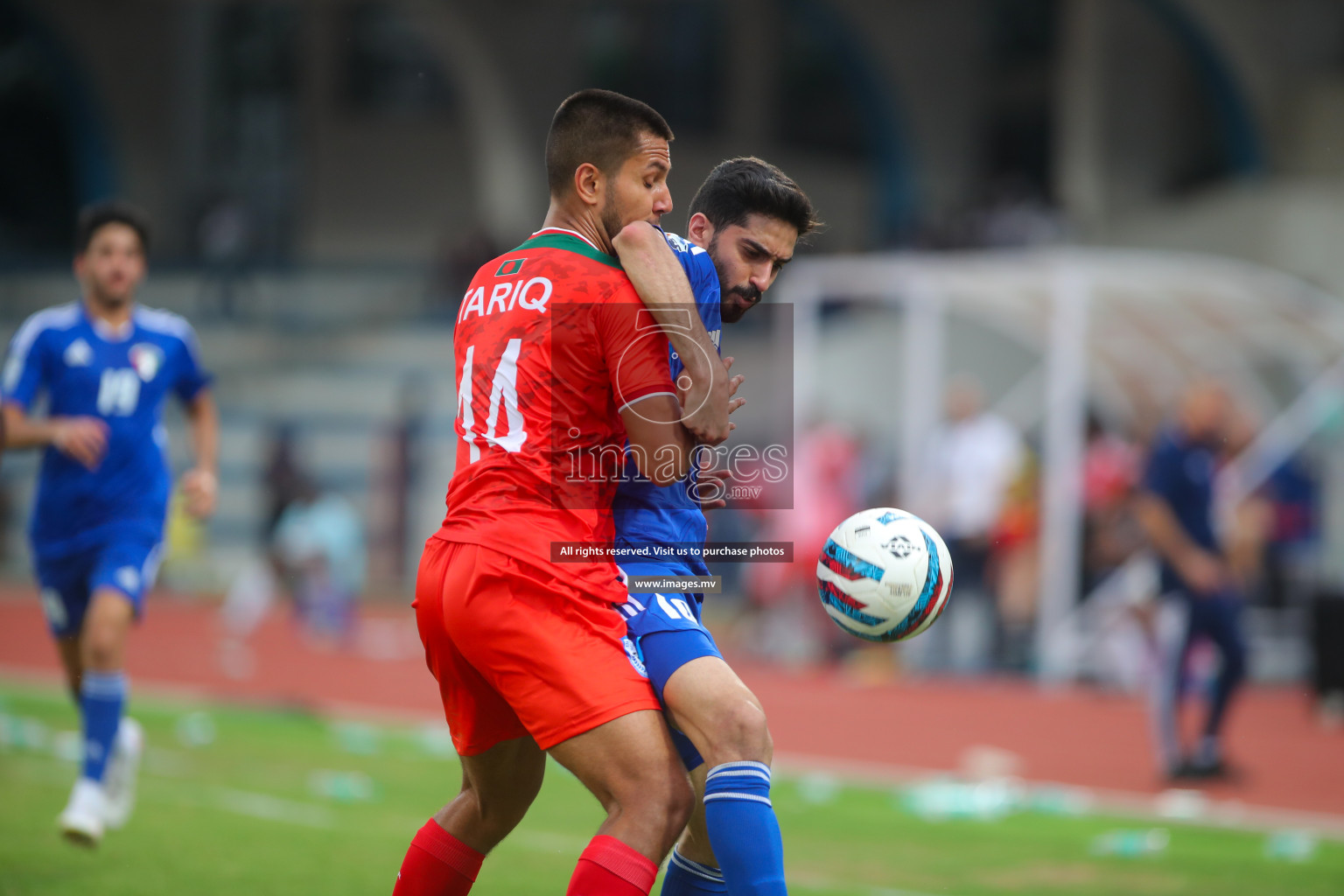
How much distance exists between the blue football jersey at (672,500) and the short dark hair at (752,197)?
0.20 metres

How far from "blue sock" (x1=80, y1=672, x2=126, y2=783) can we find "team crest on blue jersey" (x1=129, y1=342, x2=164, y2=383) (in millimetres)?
1375

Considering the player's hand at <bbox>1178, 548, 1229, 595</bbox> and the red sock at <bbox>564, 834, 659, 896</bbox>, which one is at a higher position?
the player's hand at <bbox>1178, 548, 1229, 595</bbox>

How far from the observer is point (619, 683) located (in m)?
3.63

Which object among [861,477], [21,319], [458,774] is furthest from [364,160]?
[458,774]

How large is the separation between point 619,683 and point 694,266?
42.0 inches

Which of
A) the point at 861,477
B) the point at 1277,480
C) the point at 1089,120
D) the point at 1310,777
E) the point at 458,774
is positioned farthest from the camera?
the point at 1089,120

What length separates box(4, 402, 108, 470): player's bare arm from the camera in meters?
6.25

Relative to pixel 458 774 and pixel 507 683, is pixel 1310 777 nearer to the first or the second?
pixel 458 774

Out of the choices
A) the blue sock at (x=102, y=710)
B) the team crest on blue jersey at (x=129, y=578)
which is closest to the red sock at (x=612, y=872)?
the blue sock at (x=102, y=710)

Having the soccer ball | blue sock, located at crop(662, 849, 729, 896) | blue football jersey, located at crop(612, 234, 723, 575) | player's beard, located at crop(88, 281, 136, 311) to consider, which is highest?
player's beard, located at crop(88, 281, 136, 311)

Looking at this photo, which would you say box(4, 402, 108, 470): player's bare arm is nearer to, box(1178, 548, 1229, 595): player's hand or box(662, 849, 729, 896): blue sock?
box(662, 849, 729, 896): blue sock

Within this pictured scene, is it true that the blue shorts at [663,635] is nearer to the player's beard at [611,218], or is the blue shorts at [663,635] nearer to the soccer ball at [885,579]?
the soccer ball at [885,579]

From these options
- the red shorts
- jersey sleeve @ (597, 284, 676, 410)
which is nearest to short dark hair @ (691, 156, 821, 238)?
jersey sleeve @ (597, 284, 676, 410)

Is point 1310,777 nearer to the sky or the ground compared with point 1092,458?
nearer to the ground
